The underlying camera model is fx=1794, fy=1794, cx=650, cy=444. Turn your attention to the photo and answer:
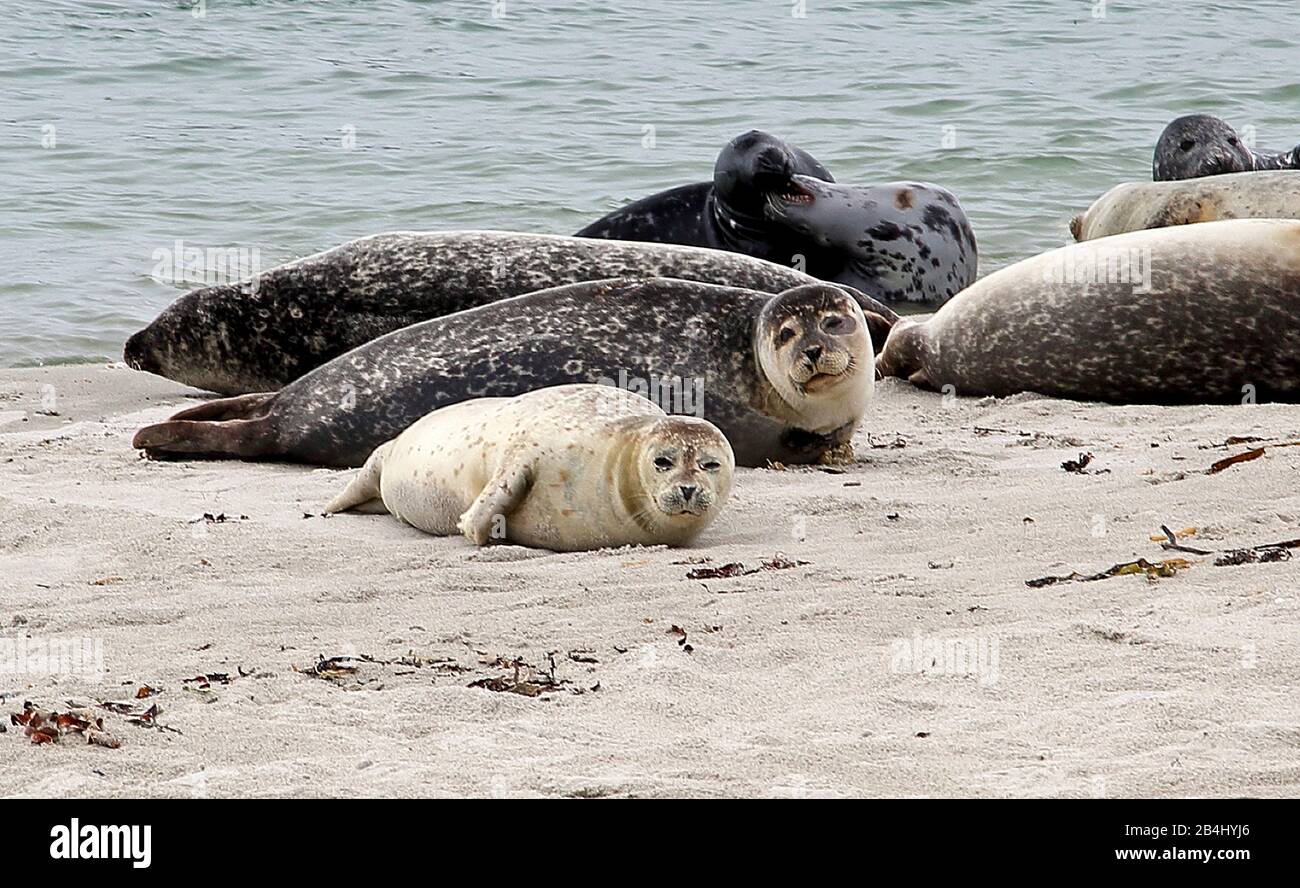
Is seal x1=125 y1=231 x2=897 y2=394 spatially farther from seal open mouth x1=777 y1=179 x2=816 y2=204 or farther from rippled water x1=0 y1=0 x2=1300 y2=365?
seal open mouth x1=777 y1=179 x2=816 y2=204

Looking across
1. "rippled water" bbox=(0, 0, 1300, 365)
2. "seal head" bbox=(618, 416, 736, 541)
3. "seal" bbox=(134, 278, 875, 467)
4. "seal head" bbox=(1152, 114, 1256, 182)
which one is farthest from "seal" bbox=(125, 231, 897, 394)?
"seal head" bbox=(1152, 114, 1256, 182)

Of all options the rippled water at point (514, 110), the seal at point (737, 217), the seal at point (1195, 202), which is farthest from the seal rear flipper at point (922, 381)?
the rippled water at point (514, 110)

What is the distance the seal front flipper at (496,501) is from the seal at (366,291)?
2482 millimetres

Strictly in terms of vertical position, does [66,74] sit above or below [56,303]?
above

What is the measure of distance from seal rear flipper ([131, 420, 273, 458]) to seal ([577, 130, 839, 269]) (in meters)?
3.36

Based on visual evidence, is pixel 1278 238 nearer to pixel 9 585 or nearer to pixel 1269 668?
pixel 1269 668

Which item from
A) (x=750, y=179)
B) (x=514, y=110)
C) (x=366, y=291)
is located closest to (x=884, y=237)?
(x=750, y=179)

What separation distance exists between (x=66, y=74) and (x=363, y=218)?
246 inches

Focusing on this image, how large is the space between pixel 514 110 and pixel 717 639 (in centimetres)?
1327

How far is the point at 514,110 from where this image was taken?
16094 mm

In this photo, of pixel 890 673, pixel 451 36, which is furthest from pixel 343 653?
pixel 451 36

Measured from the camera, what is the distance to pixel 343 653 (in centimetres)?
330

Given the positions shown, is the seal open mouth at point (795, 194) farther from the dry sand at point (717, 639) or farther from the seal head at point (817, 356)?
the dry sand at point (717, 639)

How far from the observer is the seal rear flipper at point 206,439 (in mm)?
5730
